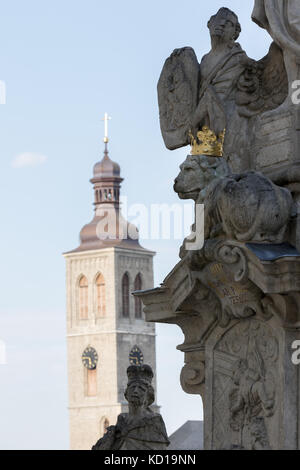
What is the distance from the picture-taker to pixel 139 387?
1377 cm

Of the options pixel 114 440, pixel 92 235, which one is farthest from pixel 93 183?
pixel 114 440

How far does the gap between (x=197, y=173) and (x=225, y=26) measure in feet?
4.19

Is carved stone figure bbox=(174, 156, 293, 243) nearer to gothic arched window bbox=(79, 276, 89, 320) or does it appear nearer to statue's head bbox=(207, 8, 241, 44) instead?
statue's head bbox=(207, 8, 241, 44)

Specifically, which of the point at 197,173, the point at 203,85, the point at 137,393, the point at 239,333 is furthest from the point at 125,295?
the point at 197,173

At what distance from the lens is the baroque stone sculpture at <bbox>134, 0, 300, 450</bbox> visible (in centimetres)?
1173

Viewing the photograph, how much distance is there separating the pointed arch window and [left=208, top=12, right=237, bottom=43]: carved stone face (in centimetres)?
11164

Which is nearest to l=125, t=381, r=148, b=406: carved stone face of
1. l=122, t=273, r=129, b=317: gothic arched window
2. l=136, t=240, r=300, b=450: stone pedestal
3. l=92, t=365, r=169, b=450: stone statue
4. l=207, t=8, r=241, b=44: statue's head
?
l=92, t=365, r=169, b=450: stone statue

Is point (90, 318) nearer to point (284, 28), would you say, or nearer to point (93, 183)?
point (93, 183)

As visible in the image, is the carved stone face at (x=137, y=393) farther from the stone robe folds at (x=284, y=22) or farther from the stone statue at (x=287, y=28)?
the stone robe folds at (x=284, y=22)

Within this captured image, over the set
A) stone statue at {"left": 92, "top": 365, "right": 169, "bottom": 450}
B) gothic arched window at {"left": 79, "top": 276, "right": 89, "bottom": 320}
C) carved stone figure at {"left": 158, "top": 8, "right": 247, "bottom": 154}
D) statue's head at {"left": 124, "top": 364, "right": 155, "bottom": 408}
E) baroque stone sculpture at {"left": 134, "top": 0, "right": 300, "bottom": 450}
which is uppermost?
gothic arched window at {"left": 79, "top": 276, "right": 89, "bottom": 320}

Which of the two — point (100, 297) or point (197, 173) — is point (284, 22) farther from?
point (100, 297)

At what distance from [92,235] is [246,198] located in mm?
112859
